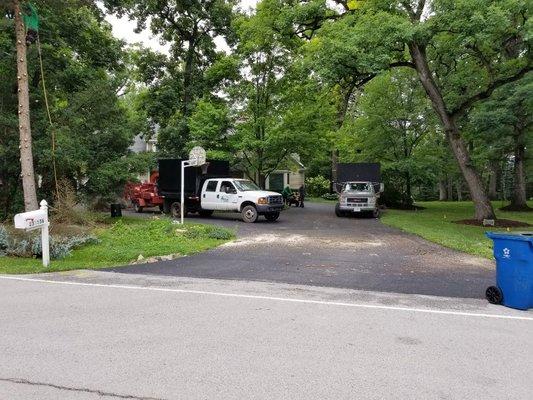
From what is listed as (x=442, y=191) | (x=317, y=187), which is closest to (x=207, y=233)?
(x=317, y=187)

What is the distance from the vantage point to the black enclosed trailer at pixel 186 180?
814 inches

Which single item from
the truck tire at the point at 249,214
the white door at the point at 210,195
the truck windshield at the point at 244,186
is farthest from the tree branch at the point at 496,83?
the white door at the point at 210,195

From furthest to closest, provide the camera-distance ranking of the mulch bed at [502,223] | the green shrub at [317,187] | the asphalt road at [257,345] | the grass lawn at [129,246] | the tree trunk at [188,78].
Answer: the green shrub at [317,187] → the tree trunk at [188,78] → the mulch bed at [502,223] → the grass lawn at [129,246] → the asphalt road at [257,345]

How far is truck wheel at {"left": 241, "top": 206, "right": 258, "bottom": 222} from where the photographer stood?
19062mm

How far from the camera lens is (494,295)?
6715mm

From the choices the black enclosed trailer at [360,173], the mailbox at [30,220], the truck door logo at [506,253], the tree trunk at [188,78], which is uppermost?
the tree trunk at [188,78]

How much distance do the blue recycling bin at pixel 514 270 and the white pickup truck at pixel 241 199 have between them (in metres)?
12.8

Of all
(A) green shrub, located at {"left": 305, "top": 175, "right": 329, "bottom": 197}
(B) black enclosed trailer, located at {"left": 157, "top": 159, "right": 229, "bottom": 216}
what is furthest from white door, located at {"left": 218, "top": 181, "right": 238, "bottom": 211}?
(A) green shrub, located at {"left": 305, "top": 175, "right": 329, "bottom": 197}

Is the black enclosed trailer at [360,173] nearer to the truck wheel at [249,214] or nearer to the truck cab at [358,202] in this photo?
the truck cab at [358,202]

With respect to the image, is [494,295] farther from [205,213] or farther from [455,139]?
[205,213]

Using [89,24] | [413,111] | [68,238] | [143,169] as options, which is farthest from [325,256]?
[413,111]

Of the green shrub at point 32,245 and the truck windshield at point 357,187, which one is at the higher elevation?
the truck windshield at point 357,187

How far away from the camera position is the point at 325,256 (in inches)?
428

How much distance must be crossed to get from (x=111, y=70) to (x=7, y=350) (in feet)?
65.0
